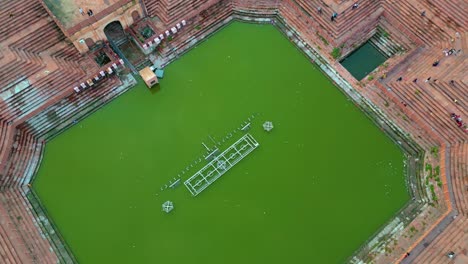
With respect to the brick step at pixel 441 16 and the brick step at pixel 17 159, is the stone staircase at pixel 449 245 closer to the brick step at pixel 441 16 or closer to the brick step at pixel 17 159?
the brick step at pixel 441 16

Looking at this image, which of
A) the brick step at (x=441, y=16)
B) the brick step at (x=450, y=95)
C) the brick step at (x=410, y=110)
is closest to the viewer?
the brick step at (x=450, y=95)

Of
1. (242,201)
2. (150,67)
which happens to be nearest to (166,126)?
(150,67)

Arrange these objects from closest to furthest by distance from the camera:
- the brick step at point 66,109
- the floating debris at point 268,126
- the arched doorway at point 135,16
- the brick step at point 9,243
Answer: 1. the brick step at point 9,243
2. the floating debris at point 268,126
3. the brick step at point 66,109
4. the arched doorway at point 135,16

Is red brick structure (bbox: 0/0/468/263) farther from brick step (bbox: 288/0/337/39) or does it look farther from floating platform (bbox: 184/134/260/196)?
floating platform (bbox: 184/134/260/196)

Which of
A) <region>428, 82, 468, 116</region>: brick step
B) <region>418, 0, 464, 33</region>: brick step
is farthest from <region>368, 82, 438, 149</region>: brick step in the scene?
<region>418, 0, 464, 33</region>: brick step

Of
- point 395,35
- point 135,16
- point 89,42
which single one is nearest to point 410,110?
point 395,35

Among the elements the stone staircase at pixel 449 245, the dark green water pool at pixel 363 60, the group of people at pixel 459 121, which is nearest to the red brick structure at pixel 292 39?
the stone staircase at pixel 449 245
